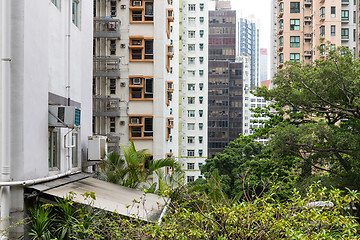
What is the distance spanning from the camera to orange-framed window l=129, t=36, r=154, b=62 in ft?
74.7

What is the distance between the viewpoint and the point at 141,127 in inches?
904

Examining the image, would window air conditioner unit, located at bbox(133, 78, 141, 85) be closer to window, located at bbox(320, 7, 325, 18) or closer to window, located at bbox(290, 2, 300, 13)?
window, located at bbox(320, 7, 325, 18)

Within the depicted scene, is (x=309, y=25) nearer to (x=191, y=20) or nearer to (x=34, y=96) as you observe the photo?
(x=191, y=20)

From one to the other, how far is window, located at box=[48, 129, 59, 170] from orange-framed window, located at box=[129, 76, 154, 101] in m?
13.0

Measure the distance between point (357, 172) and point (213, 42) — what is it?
67.2 m

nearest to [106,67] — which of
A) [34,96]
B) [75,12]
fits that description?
[75,12]

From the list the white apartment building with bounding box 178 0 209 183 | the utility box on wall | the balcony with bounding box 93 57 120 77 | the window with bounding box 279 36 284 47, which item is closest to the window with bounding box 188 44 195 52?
the white apartment building with bounding box 178 0 209 183

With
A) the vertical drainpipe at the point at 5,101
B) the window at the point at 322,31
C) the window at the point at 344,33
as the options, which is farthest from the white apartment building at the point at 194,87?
the vertical drainpipe at the point at 5,101

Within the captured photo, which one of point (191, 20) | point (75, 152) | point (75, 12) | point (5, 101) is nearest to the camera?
point (5, 101)

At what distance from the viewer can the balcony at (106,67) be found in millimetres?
22125

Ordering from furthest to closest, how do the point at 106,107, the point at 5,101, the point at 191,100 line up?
the point at 191,100 < the point at 106,107 < the point at 5,101

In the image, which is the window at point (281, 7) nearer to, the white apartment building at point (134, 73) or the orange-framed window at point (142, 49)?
the white apartment building at point (134, 73)

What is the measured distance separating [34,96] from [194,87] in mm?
50787

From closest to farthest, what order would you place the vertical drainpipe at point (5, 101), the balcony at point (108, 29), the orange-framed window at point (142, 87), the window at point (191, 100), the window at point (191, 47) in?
1. the vertical drainpipe at point (5, 101)
2. the balcony at point (108, 29)
3. the orange-framed window at point (142, 87)
4. the window at point (191, 47)
5. the window at point (191, 100)
